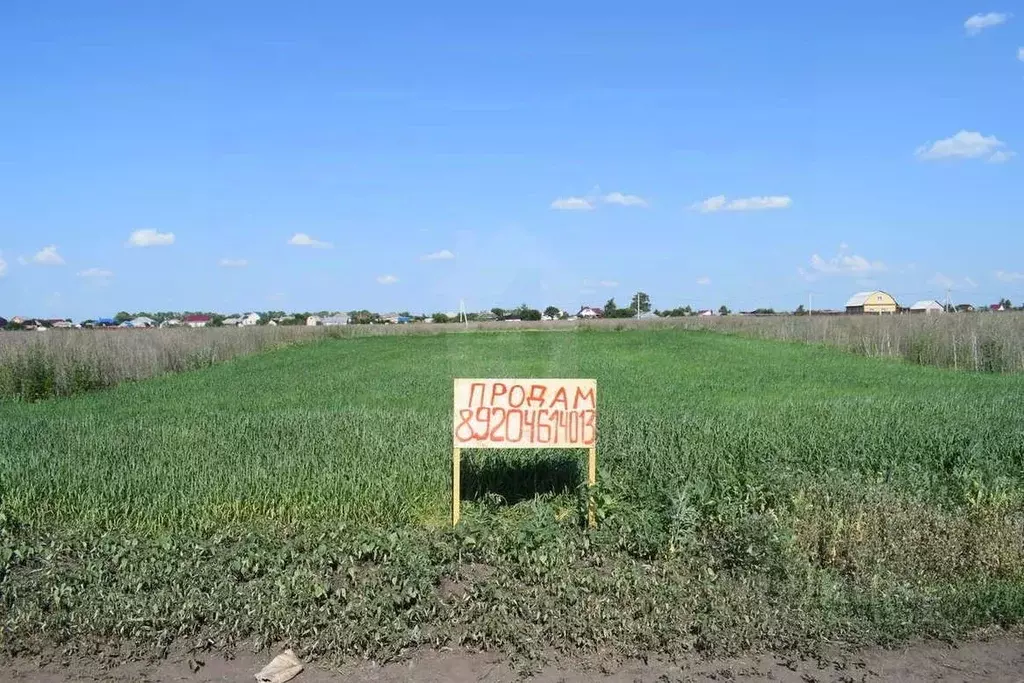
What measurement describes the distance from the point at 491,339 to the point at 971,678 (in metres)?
44.7

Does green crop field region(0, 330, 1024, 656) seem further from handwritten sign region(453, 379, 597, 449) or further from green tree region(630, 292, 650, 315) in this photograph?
green tree region(630, 292, 650, 315)

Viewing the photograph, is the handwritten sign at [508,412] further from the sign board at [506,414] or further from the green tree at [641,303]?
the green tree at [641,303]

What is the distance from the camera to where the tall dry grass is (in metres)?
23.2

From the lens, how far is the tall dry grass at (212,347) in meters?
23.2

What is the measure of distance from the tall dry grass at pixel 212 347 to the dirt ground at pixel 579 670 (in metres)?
19.4

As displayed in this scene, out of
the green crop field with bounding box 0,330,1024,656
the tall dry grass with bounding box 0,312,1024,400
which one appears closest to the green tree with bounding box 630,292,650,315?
the tall dry grass with bounding box 0,312,1024,400

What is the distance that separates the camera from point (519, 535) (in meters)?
6.64

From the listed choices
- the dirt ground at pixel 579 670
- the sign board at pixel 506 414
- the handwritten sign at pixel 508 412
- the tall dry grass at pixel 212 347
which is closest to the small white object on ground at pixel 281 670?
the dirt ground at pixel 579 670

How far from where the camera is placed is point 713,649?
5.25 meters

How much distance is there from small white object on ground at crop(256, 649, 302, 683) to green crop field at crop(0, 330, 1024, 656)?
19 cm

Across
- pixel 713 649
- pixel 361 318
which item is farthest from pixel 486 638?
pixel 361 318

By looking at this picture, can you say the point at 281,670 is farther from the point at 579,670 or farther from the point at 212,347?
the point at 212,347

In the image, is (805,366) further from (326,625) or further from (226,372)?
(326,625)

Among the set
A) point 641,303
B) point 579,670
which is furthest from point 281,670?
point 641,303
